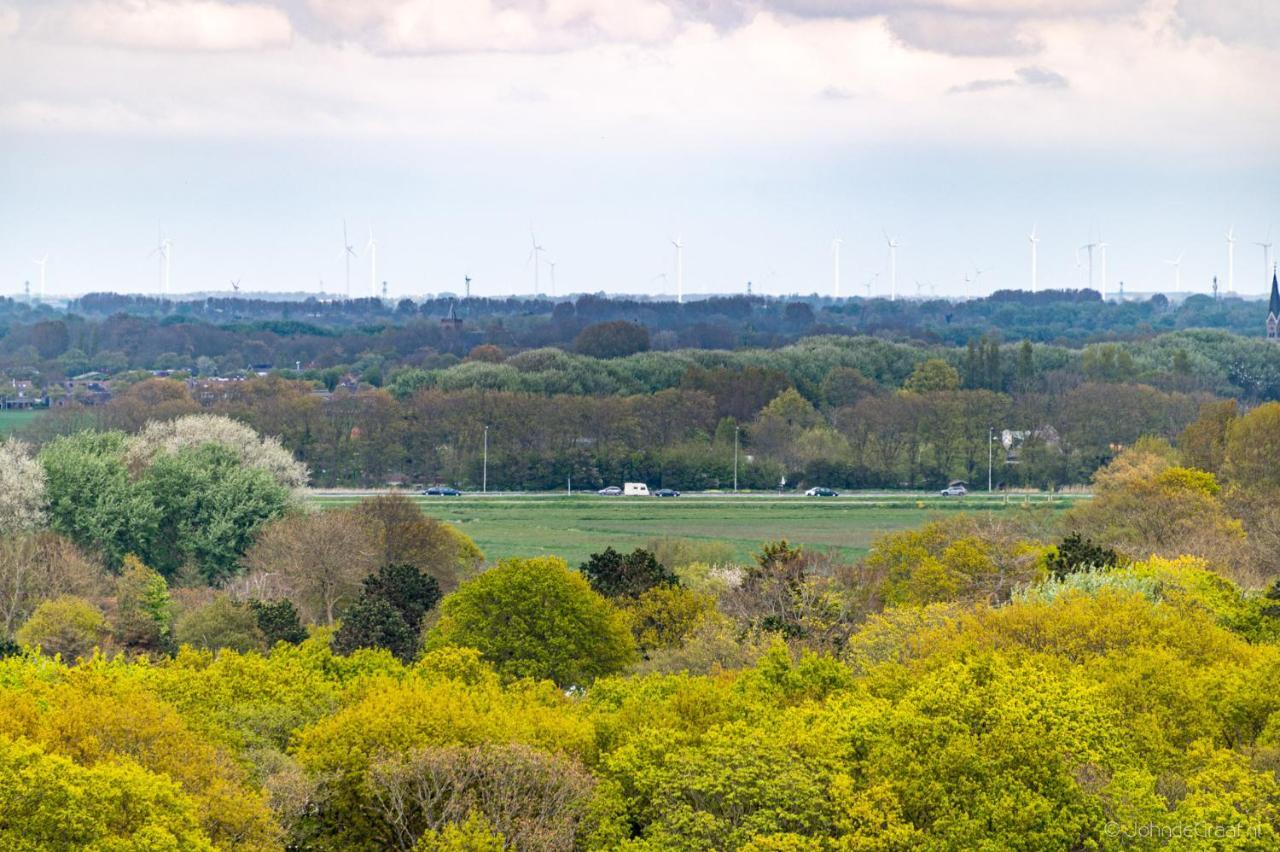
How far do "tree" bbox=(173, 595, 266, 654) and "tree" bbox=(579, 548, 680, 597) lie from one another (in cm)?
1248

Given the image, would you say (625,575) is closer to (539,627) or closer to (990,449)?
(539,627)

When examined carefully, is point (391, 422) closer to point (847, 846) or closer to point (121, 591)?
A: point (121, 591)

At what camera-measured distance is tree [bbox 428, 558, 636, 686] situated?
65938 millimetres

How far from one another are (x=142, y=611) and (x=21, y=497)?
2330 cm

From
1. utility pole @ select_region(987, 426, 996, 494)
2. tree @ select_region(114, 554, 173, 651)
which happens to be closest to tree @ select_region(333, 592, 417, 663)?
tree @ select_region(114, 554, 173, 651)

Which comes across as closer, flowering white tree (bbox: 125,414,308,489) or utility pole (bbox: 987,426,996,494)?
flowering white tree (bbox: 125,414,308,489)

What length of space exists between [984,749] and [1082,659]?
1157 centimetres

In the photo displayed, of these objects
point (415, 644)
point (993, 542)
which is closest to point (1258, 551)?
point (993, 542)

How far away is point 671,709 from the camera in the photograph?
159 ft

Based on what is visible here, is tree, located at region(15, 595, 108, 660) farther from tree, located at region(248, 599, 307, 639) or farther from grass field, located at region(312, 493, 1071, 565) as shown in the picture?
grass field, located at region(312, 493, 1071, 565)

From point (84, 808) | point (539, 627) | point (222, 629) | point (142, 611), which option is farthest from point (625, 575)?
point (84, 808)

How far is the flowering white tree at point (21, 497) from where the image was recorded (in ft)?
325
